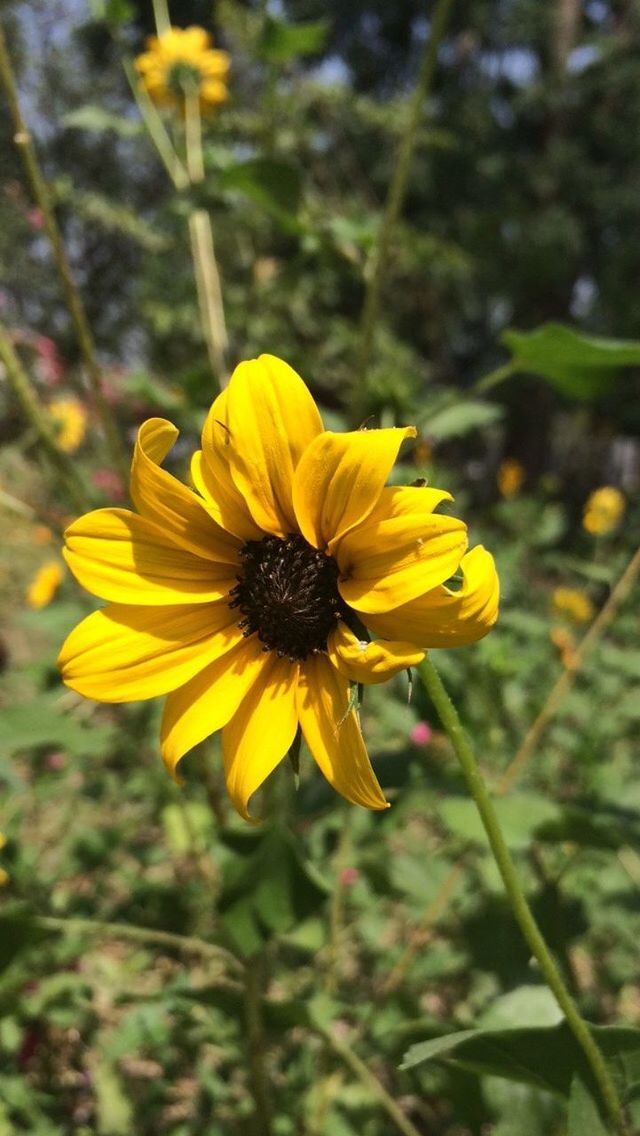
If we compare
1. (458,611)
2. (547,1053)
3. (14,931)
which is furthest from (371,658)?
(14,931)

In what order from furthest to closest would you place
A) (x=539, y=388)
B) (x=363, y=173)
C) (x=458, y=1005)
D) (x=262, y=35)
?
(x=539, y=388) → (x=363, y=173) → (x=458, y=1005) → (x=262, y=35)

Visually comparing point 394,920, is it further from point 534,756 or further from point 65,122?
point 65,122

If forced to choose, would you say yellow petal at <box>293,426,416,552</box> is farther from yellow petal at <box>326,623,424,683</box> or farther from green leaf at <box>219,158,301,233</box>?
green leaf at <box>219,158,301,233</box>

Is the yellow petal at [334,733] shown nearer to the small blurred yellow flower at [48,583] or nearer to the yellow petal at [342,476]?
the yellow petal at [342,476]

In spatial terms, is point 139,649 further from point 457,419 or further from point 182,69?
point 182,69

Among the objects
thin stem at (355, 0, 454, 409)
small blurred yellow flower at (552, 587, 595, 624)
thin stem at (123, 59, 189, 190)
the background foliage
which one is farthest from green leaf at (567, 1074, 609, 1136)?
small blurred yellow flower at (552, 587, 595, 624)

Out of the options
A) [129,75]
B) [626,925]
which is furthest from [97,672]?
[626,925]
